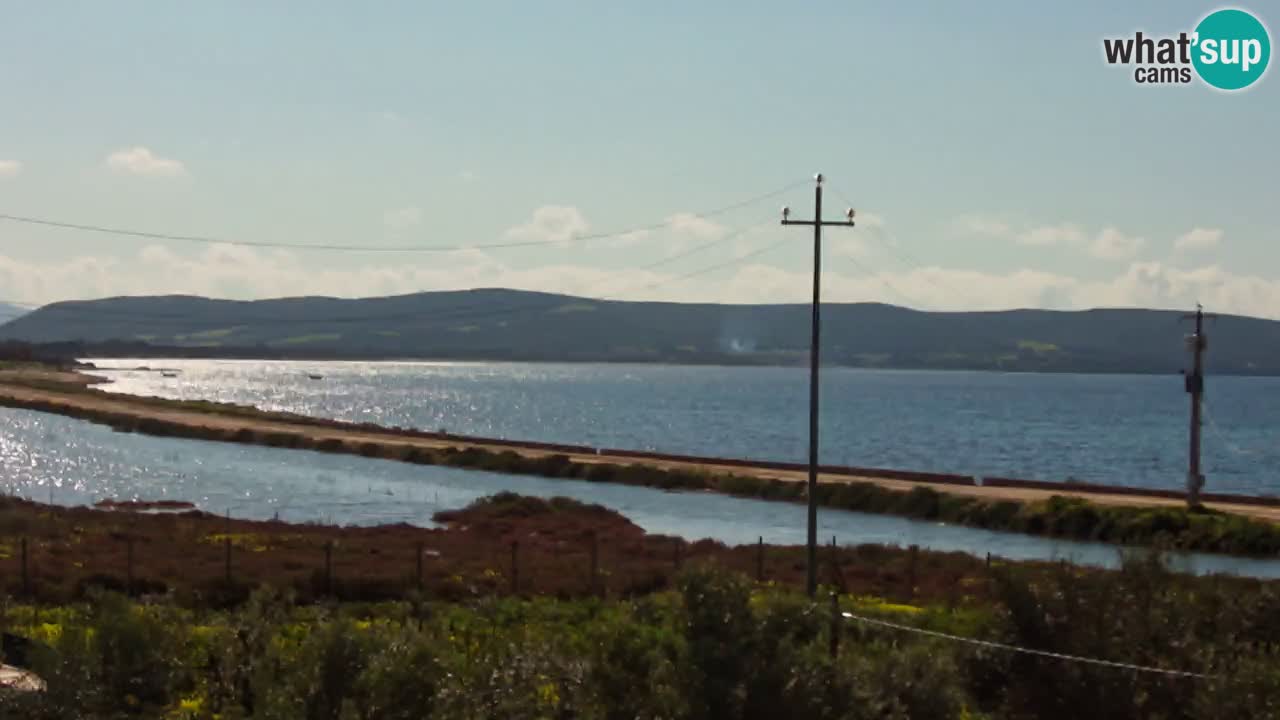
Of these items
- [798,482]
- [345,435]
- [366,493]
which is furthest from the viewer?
[345,435]

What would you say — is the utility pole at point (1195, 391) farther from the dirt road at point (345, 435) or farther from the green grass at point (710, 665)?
the green grass at point (710, 665)

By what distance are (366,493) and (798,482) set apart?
26472 mm

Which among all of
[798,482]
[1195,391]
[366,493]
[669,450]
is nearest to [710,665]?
[1195,391]

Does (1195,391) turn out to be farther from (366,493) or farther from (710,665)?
(710,665)

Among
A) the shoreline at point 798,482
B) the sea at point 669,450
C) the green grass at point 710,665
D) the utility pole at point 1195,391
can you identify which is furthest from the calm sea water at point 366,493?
the green grass at point 710,665

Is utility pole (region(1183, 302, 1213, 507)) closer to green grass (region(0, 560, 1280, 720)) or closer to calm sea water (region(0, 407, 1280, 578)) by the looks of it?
calm sea water (region(0, 407, 1280, 578))

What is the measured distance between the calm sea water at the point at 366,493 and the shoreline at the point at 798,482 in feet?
6.50

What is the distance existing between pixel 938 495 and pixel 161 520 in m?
41.3

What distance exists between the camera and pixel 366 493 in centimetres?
8044

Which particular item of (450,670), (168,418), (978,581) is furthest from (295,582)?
(168,418)

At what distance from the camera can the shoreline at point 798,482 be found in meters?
62.6

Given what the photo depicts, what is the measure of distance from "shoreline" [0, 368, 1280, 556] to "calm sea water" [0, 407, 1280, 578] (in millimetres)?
1980

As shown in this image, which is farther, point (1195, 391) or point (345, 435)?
point (345, 435)

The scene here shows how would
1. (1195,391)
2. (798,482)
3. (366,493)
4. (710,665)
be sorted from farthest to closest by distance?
1. (798,482)
2. (366,493)
3. (1195,391)
4. (710,665)
